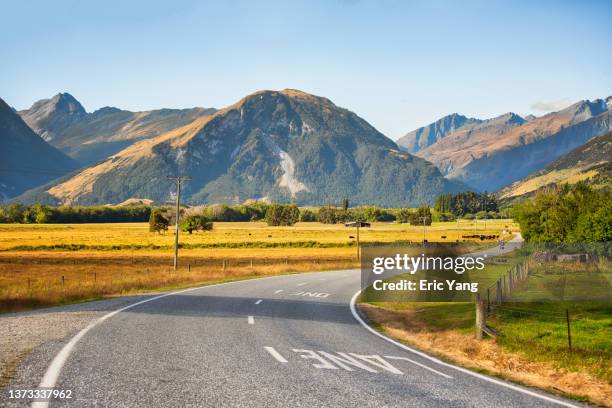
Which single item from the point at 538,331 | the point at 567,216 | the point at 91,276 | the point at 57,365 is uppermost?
the point at 567,216

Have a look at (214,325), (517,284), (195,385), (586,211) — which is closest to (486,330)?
(214,325)

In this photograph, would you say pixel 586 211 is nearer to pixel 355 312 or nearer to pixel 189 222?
pixel 355 312

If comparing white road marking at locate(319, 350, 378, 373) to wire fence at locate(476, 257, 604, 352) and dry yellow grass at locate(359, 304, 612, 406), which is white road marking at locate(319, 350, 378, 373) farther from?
wire fence at locate(476, 257, 604, 352)

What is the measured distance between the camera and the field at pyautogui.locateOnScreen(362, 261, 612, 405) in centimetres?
1226

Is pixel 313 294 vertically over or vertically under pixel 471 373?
under

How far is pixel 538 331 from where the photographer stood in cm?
1872

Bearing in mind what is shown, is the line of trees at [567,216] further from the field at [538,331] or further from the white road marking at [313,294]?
the white road marking at [313,294]

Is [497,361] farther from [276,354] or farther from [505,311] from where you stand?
[505,311]

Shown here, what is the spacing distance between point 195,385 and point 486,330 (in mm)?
9483

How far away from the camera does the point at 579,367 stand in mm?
12734

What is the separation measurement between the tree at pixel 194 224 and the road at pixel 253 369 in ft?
455

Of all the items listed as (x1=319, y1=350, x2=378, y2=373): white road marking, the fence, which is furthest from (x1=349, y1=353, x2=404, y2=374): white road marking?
the fence

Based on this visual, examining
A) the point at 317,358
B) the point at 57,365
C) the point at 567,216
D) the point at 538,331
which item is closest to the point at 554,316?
the point at 538,331

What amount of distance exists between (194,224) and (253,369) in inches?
5863
